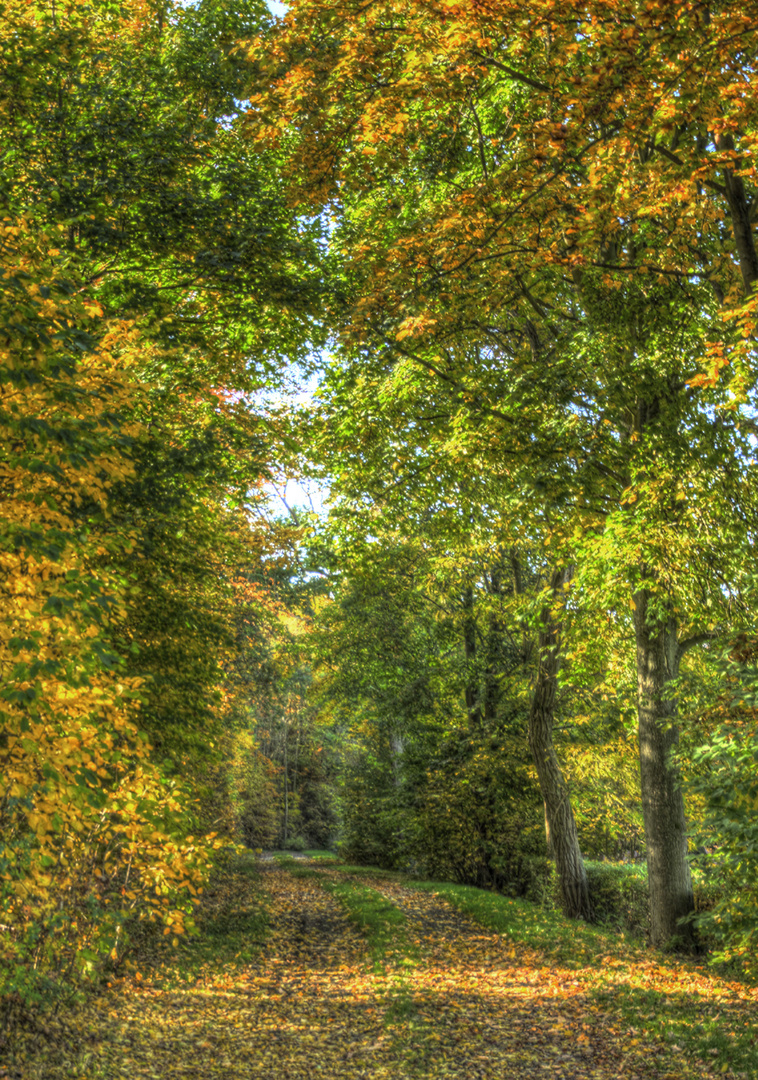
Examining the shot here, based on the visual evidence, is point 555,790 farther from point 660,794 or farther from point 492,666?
point 492,666

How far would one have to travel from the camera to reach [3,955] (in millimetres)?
5336

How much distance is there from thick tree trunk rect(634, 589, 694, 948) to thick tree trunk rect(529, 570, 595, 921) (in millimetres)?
2792

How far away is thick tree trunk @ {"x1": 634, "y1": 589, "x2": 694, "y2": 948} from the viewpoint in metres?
10.1

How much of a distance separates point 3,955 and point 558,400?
25.6 feet

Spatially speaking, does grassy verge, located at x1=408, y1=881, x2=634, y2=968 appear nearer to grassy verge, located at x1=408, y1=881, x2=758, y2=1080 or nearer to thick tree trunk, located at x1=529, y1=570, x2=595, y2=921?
grassy verge, located at x1=408, y1=881, x2=758, y2=1080

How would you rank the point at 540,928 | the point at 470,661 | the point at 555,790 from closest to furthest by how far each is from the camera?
1. the point at 540,928
2. the point at 555,790
3. the point at 470,661

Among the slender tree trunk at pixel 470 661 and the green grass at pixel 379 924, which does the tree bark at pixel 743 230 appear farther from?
the slender tree trunk at pixel 470 661

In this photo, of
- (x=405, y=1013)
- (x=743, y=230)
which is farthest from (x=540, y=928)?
(x=743, y=230)

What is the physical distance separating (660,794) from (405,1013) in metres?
4.76

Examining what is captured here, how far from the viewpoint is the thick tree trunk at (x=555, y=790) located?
44.1 ft

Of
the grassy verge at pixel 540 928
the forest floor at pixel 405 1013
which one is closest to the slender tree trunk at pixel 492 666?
the grassy verge at pixel 540 928

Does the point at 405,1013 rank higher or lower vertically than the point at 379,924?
higher

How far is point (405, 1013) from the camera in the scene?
7625mm

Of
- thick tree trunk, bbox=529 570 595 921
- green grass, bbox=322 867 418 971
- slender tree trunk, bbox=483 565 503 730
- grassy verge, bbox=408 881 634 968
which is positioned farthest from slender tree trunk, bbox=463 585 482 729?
green grass, bbox=322 867 418 971
